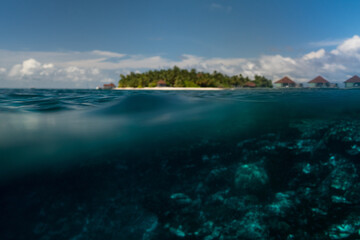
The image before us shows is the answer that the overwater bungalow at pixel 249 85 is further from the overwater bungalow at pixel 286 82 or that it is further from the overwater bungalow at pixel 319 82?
the overwater bungalow at pixel 319 82

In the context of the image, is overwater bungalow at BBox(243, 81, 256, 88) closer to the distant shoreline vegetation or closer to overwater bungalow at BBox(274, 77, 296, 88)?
the distant shoreline vegetation

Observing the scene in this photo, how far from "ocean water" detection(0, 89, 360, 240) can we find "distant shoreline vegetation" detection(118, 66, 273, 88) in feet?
204

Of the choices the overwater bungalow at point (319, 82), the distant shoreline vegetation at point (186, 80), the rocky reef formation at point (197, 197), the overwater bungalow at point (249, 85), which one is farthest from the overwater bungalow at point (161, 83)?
the rocky reef formation at point (197, 197)

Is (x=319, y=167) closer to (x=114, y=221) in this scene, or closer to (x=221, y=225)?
(x=221, y=225)

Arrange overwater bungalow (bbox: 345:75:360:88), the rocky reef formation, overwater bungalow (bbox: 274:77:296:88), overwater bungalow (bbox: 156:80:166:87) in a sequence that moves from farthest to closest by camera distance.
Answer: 1. overwater bungalow (bbox: 274:77:296:88)
2. overwater bungalow (bbox: 156:80:166:87)
3. overwater bungalow (bbox: 345:75:360:88)
4. the rocky reef formation

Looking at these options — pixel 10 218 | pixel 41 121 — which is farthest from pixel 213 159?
pixel 41 121

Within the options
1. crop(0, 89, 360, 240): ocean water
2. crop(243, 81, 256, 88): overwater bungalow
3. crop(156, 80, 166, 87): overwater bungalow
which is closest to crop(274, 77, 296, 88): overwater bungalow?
crop(243, 81, 256, 88): overwater bungalow

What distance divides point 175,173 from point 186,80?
6679cm

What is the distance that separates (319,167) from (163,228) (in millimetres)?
4737

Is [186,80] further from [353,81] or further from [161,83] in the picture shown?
[353,81]

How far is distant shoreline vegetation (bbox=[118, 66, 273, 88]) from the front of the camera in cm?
7083

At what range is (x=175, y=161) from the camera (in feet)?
20.3

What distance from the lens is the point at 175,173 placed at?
18.1 ft

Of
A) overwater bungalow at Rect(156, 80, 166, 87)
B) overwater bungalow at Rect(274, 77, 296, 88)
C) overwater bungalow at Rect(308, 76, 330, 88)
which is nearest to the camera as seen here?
overwater bungalow at Rect(308, 76, 330, 88)
